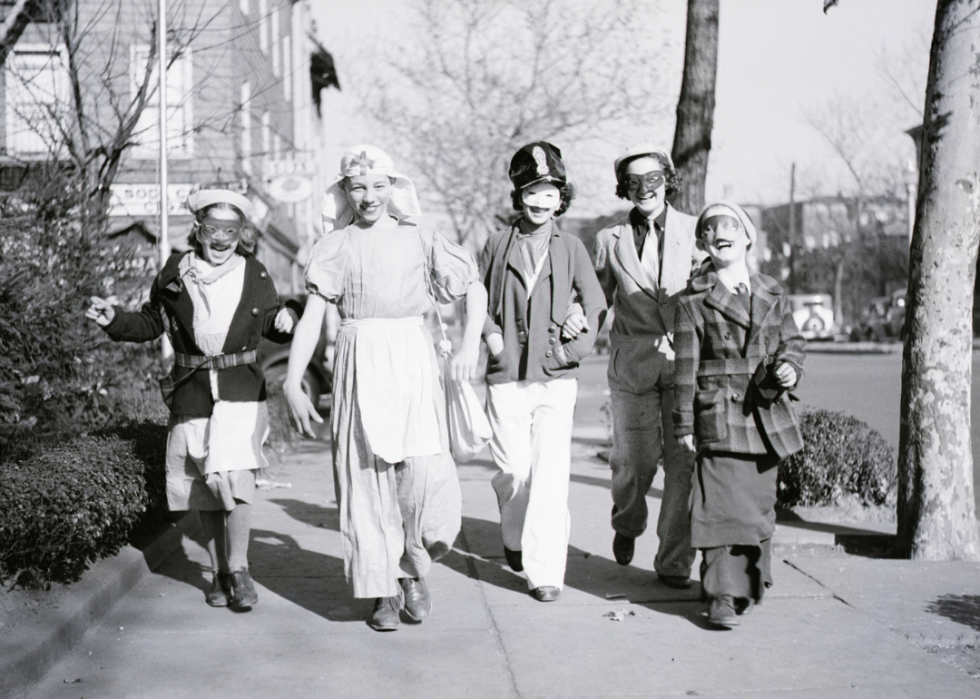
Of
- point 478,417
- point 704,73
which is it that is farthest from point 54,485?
point 704,73

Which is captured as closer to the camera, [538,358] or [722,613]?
[722,613]

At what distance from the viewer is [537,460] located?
5.11 metres

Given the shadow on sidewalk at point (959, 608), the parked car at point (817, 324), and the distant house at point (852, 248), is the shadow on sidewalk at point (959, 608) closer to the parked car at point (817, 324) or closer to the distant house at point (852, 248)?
the distant house at point (852, 248)

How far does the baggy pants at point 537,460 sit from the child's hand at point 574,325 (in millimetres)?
217

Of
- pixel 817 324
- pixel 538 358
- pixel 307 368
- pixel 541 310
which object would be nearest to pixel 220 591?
pixel 538 358

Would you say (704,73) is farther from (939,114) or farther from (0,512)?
(0,512)

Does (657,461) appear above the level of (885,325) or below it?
above

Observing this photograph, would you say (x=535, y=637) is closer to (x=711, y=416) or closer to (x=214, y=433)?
(x=711, y=416)

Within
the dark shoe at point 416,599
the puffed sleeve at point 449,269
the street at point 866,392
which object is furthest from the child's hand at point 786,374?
the street at point 866,392

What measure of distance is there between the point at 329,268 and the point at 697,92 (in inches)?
179

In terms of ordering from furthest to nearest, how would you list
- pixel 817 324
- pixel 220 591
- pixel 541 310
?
1. pixel 817 324
2. pixel 541 310
3. pixel 220 591

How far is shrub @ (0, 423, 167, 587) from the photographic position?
439 cm

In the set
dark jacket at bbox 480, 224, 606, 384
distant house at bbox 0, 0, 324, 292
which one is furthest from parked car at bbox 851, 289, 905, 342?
dark jacket at bbox 480, 224, 606, 384

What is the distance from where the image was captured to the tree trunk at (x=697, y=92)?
8.31 m
